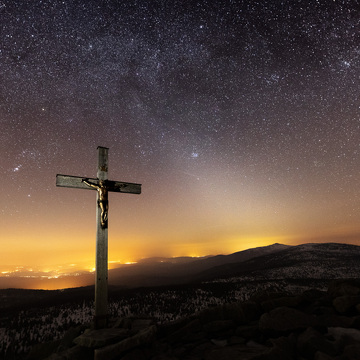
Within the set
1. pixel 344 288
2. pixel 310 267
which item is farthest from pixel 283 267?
pixel 344 288

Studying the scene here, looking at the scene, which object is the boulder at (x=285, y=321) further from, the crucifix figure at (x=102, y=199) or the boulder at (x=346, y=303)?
the crucifix figure at (x=102, y=199)

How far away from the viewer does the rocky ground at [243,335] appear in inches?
178

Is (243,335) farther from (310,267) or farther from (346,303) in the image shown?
(310,267)

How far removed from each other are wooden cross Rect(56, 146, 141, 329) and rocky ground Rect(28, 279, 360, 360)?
0.62 metres

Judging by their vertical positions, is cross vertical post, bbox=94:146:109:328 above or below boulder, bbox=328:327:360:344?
above

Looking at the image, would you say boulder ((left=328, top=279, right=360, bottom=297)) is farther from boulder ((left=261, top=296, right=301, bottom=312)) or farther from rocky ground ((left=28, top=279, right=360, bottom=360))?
boulder ((left=261, top=296, right=301, bottom=312))

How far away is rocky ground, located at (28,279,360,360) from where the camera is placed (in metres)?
4.52

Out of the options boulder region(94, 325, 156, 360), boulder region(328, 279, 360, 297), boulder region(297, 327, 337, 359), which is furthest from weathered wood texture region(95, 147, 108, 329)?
boulder region(328, 279, 360, 297)

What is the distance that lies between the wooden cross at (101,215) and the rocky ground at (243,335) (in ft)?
2.03

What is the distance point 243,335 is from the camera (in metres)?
5.70

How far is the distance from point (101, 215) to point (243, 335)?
4.81m

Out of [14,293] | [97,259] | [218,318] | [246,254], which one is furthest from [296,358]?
[246,254]

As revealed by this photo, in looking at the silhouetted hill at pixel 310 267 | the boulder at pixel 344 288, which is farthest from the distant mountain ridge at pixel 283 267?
the boulder at pixel 344 288

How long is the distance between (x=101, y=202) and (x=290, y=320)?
5716 mm
